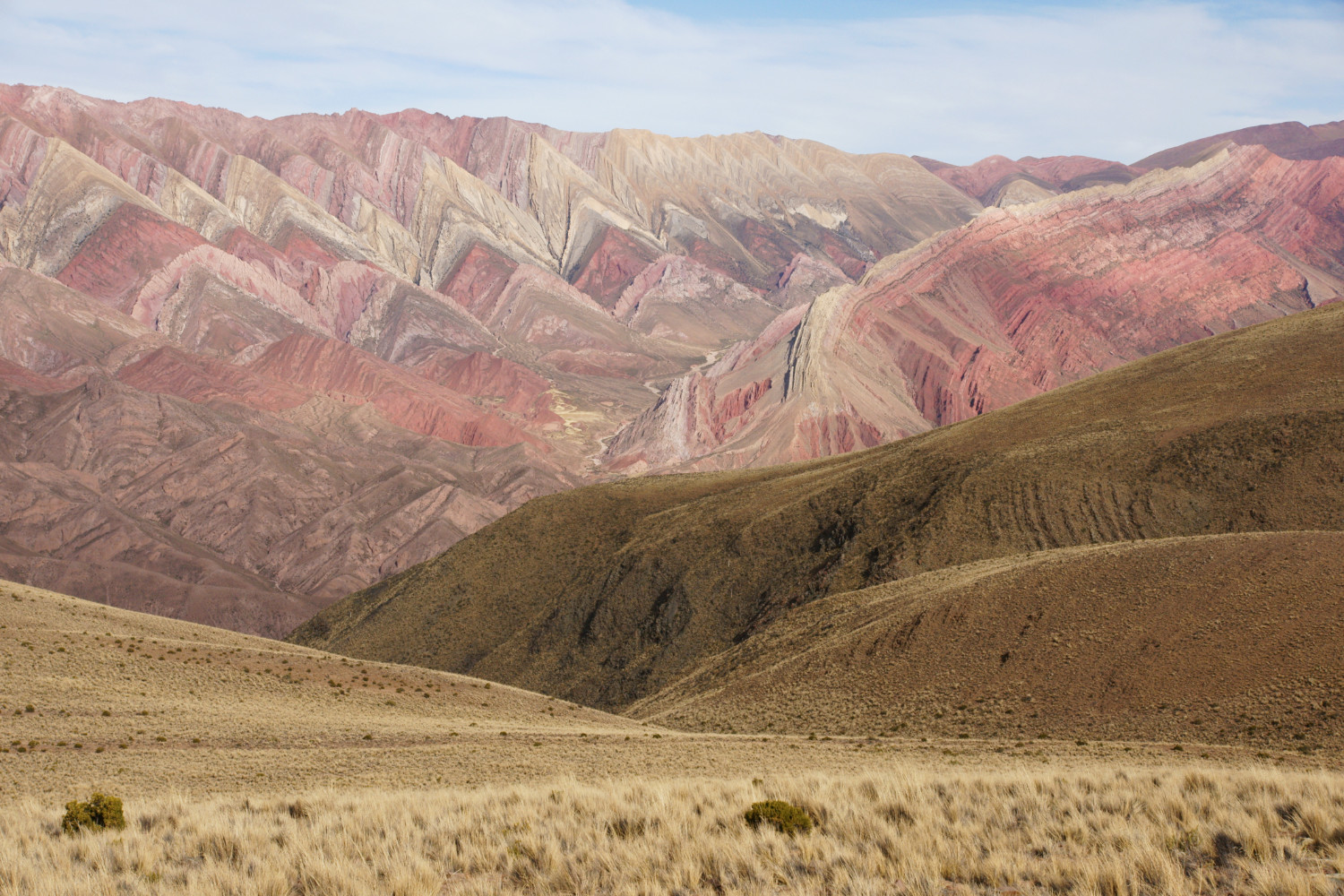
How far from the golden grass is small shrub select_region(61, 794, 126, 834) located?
0.32m

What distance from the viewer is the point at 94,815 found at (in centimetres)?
1852

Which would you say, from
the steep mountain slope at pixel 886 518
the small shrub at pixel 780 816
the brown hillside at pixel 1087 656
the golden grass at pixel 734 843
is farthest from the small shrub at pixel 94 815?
the steep mountain slope at pixel 886 518

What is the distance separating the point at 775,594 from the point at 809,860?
5547 centimetres

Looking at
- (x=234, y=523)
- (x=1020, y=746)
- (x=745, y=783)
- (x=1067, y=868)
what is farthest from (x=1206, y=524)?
(x=234, y=523)

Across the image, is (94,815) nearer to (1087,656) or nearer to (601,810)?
(601,810)

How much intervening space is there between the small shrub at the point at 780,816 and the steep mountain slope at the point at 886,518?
4810 centimetres

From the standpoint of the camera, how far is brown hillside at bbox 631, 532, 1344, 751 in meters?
34.8

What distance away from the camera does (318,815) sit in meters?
19.3

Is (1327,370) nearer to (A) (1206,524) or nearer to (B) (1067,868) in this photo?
Answer: (A) (1206,524)

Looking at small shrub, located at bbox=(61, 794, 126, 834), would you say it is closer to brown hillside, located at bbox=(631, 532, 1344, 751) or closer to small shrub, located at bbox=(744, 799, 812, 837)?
small shrub, located at bbox=(744, 799, 812, 837)

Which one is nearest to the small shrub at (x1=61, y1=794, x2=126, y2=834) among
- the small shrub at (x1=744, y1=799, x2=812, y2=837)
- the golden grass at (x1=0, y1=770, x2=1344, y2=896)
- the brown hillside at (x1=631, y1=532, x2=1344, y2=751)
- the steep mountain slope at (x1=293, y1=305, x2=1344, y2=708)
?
the golden grass at (x1=0, y1=770, x2=1344, y2=896)

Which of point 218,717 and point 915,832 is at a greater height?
point 915,832

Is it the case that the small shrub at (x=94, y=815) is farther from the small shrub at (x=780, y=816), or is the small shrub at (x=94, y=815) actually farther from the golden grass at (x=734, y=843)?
the small shrub at (x=780, y=816)

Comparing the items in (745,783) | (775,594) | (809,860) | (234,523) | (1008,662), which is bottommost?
(234,523)
